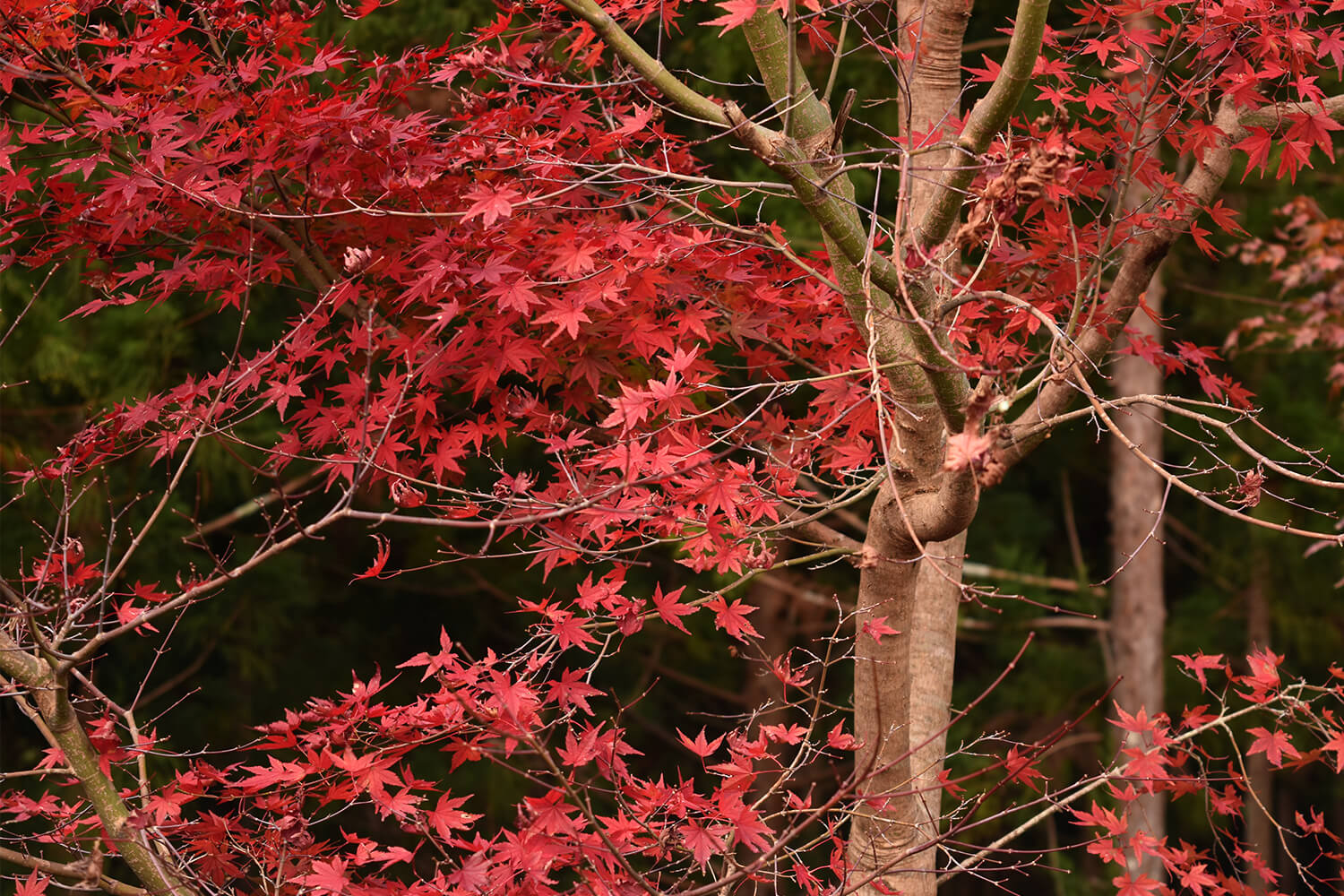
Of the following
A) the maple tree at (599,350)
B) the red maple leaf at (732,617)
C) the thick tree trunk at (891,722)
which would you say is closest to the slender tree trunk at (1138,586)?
the maple tree at (599,350)

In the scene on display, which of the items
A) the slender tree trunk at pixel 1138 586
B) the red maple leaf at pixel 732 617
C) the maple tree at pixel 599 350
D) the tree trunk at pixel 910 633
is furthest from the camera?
the slender tree trunk at pixel 1138 586

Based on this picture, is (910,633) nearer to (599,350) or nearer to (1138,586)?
(599,350)

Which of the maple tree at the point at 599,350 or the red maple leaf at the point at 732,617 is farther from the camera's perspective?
the red maple leaf at the point at 732,617

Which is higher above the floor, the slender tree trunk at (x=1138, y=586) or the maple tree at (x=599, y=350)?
the maple tree at (x=599, y=350)

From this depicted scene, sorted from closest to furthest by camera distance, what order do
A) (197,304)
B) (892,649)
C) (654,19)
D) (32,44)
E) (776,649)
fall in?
(32,44)
(892,649)
(654,19)
(197,304)
(776,649)

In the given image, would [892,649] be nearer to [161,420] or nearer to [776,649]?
[161,420]

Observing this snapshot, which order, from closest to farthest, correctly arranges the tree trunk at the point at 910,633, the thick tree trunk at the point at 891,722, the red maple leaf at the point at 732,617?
the red maple leaf at the point at 732,617 → the tree trunk at the point at 910,633 → the thick tree trunk at the point at 891,722

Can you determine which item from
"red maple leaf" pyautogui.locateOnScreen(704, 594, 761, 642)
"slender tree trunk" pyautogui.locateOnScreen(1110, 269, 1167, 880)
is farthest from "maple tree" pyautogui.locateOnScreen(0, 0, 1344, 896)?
"slender tree trunk" pyautogui.locateOnScreen(1110, 269, 1167, 880)

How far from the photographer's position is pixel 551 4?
2611 mm

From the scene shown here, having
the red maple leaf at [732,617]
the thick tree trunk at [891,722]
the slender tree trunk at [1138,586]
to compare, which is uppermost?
the red maple leaf at [732,617]

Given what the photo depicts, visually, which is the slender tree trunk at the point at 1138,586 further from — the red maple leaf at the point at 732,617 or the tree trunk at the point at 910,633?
the red maple leaf at the point at 732,617

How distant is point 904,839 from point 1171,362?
1502 millimetres

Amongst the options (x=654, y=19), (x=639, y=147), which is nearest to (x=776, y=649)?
(x=654, y=19)

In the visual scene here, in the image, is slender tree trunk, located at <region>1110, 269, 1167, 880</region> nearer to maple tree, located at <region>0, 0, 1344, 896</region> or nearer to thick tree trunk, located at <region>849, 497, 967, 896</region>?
maple tree, located at <region>0, 0, 1344, 896</region>
